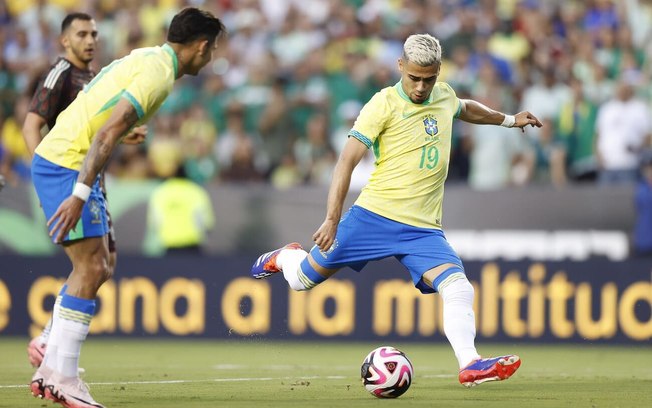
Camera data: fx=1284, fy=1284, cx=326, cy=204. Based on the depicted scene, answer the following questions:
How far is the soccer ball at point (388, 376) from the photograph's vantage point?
910 centimetres

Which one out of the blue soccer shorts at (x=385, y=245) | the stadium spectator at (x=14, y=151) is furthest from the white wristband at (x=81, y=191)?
the stadium spectator at (x=14, y=151)

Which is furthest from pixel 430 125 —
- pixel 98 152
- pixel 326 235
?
pixel 98 152

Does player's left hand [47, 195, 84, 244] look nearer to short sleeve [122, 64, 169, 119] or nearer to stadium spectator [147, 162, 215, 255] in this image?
short sleeve [122, 64, 169, 119]

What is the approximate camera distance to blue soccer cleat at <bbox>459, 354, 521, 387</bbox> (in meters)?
8.52

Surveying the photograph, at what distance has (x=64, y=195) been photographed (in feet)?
26.7

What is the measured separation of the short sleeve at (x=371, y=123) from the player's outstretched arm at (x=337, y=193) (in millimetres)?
64

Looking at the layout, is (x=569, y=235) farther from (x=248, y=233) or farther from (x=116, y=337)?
(x=116, y=337)

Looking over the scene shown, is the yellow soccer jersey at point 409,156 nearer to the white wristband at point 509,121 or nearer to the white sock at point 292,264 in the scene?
the white wristband at point 509,121

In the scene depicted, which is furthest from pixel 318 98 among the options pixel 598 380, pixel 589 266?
pixel 598 380

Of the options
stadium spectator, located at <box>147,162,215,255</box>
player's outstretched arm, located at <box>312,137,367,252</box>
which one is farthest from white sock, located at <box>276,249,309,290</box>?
stadium spectator, located at <box>147,162,215,255</box>

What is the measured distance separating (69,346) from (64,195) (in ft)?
3.13

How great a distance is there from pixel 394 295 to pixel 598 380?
5525 mm

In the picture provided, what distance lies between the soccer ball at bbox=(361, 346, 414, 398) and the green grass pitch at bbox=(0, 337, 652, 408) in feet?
0.29

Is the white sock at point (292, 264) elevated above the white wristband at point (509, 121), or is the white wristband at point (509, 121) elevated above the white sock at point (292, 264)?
the white wristband at point (509, 121)
